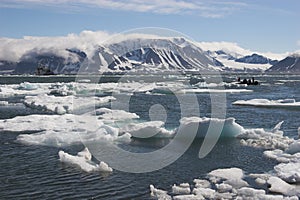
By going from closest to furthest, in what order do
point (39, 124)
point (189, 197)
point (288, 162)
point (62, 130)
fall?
point (189, 197) → point (288, 162) → point (62, 130) → point (39, 124)

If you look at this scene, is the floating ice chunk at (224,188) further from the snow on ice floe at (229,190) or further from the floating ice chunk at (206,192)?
the floating ice chunk at (206,192)

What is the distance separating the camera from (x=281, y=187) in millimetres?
9133

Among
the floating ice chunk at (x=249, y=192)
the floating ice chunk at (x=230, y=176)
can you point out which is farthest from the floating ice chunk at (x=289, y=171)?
the floating ice chunk at (x=249, y=192)

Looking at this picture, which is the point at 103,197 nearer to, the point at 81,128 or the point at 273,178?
the point at 273,178

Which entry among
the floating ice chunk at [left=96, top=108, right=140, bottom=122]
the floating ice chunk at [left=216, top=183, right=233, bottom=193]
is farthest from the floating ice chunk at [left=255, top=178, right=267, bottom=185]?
the floating ice chunk at [left=96, top=108, right=140, bottom=122]

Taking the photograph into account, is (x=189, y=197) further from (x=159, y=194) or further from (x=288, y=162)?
(x=288, y=162)

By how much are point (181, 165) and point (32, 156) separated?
4.70 metres

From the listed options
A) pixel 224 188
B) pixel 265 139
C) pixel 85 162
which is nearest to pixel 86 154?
pixel 85 162

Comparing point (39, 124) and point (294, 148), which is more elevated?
point (294, 148)

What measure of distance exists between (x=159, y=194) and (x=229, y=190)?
1617 mm

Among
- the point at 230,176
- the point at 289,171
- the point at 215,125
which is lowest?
the point at 230,176

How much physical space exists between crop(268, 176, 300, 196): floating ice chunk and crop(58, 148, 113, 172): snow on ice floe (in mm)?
4256

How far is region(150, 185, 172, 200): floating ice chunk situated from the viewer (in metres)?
8.74

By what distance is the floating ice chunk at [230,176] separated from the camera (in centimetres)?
952
